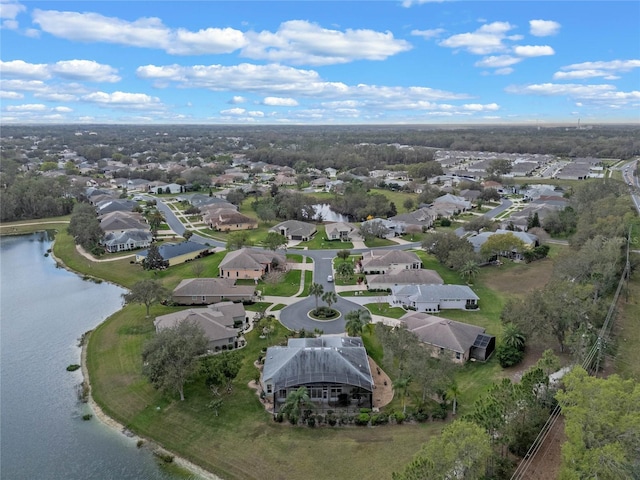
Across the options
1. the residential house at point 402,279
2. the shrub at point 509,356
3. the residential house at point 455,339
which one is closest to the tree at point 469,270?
the residential house at point 402,279

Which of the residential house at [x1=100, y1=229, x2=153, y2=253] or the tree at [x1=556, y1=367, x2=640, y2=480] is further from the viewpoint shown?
the residential house at [x1=100, y1=229, x2=153, y2=253]

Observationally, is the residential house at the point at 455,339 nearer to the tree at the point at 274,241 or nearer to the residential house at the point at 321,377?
the residential house at the point at 321,377

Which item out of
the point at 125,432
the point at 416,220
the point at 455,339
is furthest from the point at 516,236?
the point at 125,432

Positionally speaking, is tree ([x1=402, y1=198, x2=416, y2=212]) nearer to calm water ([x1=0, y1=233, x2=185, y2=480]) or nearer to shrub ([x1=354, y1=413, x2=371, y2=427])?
calm water ([x1=0, y1=233, x2=185, y2=480])

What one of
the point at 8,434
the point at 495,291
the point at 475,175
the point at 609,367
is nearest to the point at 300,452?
the point at 8,434

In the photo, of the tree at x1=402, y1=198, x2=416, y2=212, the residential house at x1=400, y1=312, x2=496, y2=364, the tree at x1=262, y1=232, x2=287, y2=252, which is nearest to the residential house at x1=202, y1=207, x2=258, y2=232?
the tree at x1=262, y1=232, x2=287, y2=252

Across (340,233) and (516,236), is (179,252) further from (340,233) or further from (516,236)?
(516,236)
